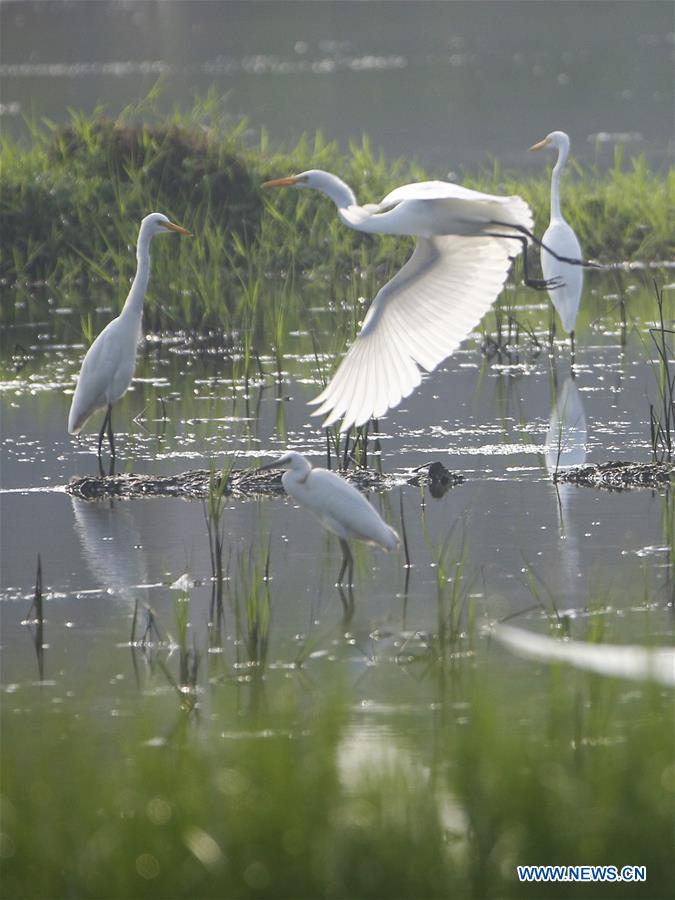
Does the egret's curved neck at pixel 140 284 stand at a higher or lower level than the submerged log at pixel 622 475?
higher

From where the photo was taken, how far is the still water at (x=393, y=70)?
2211 centimetres

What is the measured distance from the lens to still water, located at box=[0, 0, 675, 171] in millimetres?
22109

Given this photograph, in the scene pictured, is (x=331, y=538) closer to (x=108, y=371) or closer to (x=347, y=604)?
(x=347, y=604)

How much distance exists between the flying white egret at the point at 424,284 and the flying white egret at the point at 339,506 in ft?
1.42

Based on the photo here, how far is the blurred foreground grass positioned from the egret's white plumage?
2.64 meters

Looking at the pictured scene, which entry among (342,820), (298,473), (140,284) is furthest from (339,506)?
(140,284)

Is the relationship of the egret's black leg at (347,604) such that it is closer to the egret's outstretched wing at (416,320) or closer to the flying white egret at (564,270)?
the egret's outstretched wing at (416,320)

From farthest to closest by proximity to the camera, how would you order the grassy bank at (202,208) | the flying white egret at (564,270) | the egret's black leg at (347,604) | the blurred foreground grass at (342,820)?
the grassy bank at (202,208) < the flying white egret at (564,270) < the egret's black leg at (347,604) < the blurred foreground grass at (342,820)

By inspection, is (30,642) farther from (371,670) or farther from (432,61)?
(432,61)

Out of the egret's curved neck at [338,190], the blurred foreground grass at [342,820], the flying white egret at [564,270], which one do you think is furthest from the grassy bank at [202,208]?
the blurred foreground grass at [342,820]

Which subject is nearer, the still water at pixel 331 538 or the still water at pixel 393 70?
the still water at pixel 331 538

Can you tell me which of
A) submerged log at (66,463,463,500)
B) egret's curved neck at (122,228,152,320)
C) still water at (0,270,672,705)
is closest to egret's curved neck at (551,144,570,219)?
still water at (0,270,672,705)

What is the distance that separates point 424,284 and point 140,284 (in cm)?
164

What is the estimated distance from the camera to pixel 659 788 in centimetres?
310
